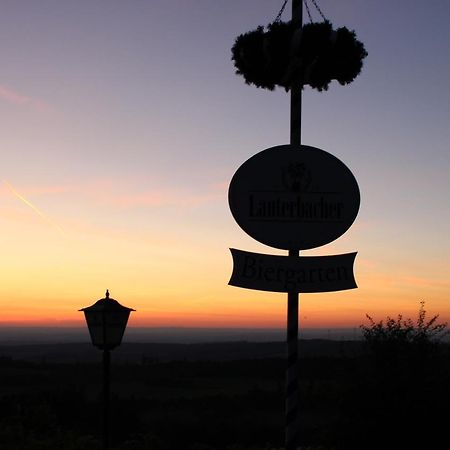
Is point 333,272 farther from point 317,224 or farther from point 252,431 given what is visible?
point 252,431

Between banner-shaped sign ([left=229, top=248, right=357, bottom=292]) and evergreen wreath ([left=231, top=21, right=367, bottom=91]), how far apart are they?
204 centimetres

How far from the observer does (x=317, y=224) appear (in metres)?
7.07

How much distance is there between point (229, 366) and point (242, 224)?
44353 millimetres

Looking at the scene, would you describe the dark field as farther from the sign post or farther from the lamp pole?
the sign post

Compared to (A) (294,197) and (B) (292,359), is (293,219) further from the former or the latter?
(B) (292,359)

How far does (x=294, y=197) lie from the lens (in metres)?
7.04

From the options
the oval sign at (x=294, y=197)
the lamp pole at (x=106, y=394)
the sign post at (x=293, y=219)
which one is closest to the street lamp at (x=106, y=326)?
the lamp pole at (x=106, y=394)

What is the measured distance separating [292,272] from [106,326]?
411 centimetres

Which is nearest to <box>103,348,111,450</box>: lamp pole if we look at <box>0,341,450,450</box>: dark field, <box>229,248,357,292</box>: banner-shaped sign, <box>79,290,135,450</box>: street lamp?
<box>79,290,135,450</box>: street lamp

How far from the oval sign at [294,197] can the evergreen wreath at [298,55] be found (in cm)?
109

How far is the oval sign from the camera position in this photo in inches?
275


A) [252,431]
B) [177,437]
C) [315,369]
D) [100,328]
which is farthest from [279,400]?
[100,328]

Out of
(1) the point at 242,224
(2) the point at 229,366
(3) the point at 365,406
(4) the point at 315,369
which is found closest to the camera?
(1) the point at 242,224

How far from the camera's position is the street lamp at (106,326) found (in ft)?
33.4
